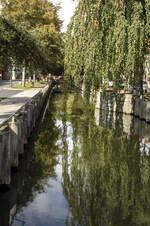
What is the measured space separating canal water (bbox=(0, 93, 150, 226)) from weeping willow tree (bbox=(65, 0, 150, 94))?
5.58 feet

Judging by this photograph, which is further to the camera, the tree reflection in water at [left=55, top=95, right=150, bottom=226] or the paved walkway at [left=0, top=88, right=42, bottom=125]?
the paved walkway at [left=0, top=88, right=42, bottom=125]

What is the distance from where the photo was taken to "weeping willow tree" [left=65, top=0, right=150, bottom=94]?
34.9 ft

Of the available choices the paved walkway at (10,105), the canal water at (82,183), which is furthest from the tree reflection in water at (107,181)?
the paved walkway at (10,105)

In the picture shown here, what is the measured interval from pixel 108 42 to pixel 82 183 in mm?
4663

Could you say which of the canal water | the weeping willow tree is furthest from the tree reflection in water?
the weeping willow tree

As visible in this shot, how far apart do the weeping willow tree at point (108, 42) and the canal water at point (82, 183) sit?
1701mm

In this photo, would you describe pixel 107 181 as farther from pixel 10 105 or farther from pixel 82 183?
pixel 10 105

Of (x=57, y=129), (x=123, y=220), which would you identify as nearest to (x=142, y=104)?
(x=57, y=129)

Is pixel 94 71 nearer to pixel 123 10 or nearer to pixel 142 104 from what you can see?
pixel 123 10

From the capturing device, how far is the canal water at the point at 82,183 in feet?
25.5

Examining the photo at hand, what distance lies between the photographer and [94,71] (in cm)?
1124

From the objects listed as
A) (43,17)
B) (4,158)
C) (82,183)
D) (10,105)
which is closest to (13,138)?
(4,158)

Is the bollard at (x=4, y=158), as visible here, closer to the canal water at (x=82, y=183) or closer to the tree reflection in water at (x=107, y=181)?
the canal water at (x=82, y=183)

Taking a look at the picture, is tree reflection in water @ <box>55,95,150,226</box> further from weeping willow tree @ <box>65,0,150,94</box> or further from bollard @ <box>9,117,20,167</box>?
weeping willow tree @ <box>65,0,150,94</box>
